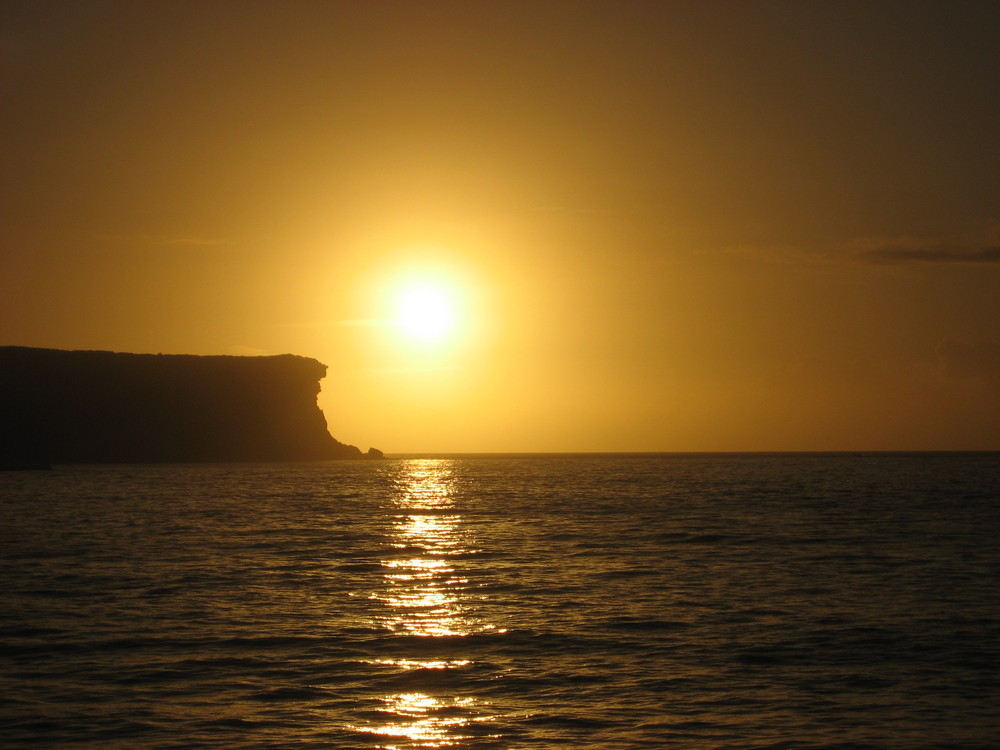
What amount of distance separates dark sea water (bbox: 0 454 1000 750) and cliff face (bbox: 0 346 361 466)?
387ft

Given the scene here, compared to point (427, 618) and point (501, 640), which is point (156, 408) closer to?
point (427, 618)

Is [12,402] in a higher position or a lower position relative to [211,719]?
higher

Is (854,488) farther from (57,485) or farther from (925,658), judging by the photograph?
(925,658)

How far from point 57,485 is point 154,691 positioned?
82.0 meters

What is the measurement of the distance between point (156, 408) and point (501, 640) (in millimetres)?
162892

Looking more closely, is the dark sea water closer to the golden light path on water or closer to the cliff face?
the golden light path on water

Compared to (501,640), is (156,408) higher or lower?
higher

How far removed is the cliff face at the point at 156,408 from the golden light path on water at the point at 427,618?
111 m

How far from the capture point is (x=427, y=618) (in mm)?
22562

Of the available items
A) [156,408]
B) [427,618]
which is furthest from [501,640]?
[156,408]

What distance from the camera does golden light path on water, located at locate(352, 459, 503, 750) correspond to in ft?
45.2

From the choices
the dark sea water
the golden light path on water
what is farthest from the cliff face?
the dark sea water

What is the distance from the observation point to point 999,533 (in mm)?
44156

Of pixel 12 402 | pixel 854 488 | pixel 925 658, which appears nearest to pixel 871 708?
pixel 925 658
